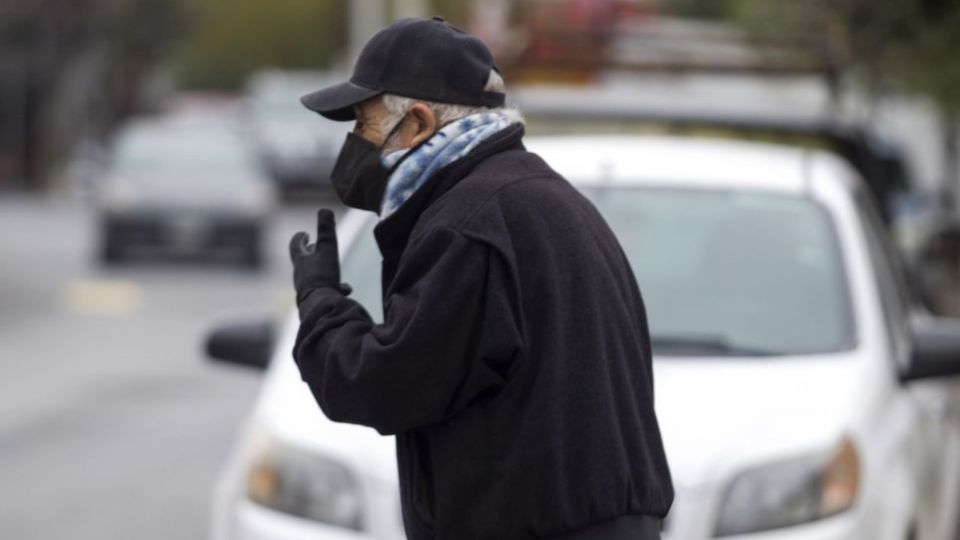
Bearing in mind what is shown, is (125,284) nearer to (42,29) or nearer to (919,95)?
(919,95)

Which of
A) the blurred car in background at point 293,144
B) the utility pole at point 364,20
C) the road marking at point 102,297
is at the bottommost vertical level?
the utility pole at point 364,20

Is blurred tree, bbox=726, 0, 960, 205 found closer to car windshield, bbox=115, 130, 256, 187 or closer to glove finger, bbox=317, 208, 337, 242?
glove finger, bbox=317, 208, 337, 242

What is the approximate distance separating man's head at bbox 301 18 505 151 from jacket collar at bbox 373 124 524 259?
65 millimetres

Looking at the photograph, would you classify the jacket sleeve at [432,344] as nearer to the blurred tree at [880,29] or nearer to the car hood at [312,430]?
the car hood at [312,430]

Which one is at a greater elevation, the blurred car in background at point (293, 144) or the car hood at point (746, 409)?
the car hood at point (746, 409)

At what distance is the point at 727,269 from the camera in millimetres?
6039

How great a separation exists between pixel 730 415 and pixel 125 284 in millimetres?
17445

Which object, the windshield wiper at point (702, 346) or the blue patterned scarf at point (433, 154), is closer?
the blue patterned scarf at point (433, 154)

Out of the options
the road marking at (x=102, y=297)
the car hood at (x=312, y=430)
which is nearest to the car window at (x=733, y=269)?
the car hood at (x=312, y=430)

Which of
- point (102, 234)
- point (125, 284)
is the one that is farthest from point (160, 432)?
point (102, 234)

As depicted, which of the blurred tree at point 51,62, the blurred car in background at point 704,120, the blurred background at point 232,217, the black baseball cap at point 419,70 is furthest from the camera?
the blurred tree at point 51,62

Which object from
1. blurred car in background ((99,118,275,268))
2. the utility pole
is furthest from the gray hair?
the utility pole

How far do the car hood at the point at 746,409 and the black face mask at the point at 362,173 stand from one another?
1.56m

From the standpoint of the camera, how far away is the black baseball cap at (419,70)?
3484mm
